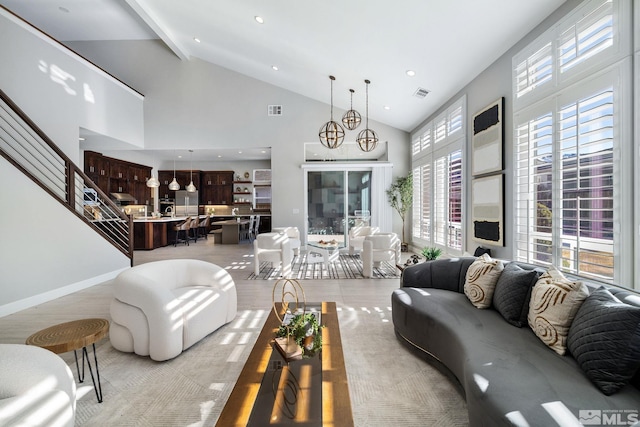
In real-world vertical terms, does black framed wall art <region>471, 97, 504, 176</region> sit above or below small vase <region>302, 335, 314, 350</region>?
above

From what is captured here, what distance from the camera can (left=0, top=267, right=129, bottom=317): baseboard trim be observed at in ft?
12.4

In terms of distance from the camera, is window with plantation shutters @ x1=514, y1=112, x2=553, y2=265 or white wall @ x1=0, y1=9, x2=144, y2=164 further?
white wall @ x1=0, y1=9, x2=144, y2=164

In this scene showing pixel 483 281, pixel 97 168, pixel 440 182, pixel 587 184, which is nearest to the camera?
pixel 483 281

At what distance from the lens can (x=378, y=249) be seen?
18.9 ft

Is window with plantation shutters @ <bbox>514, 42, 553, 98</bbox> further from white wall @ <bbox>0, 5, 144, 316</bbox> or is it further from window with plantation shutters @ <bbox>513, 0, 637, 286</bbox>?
white wall @ <bbox>0, 5, 144, 316</bbox>

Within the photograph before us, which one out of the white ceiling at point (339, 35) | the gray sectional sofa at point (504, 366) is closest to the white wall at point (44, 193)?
the white ceiling at point (339, 35)

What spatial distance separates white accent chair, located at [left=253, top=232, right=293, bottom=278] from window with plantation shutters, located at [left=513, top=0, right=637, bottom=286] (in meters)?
3.79

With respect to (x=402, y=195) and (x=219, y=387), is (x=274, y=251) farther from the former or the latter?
(x=402, y=195)

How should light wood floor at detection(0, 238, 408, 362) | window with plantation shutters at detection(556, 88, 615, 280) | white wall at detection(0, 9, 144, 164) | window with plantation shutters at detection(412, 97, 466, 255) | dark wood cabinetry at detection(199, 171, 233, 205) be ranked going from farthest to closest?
dark wood cabinetry at detection(199, 171, 233, 205) < window with plantation shutters at detection(412, 97, 466, 255) < white wall at detection(0, 9, 144, 164) < light wood floor at detection(0, 238, 408, 362) < window with plantation shutters at detection(556, 88, 615, 280)

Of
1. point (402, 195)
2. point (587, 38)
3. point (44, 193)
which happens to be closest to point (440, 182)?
point (402, 195)

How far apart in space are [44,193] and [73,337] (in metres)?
3.54

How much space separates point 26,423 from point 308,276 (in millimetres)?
4449

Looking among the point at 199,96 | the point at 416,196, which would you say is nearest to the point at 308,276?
the point at 416,196

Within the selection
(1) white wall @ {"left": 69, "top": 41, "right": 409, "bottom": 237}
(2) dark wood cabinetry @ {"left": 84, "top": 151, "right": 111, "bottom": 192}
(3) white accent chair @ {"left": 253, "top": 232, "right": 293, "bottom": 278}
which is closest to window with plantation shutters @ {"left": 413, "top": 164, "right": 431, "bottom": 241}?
(1) white wall @ {"left": 69, "top": 41, "right": 409, "bottom": 237}
